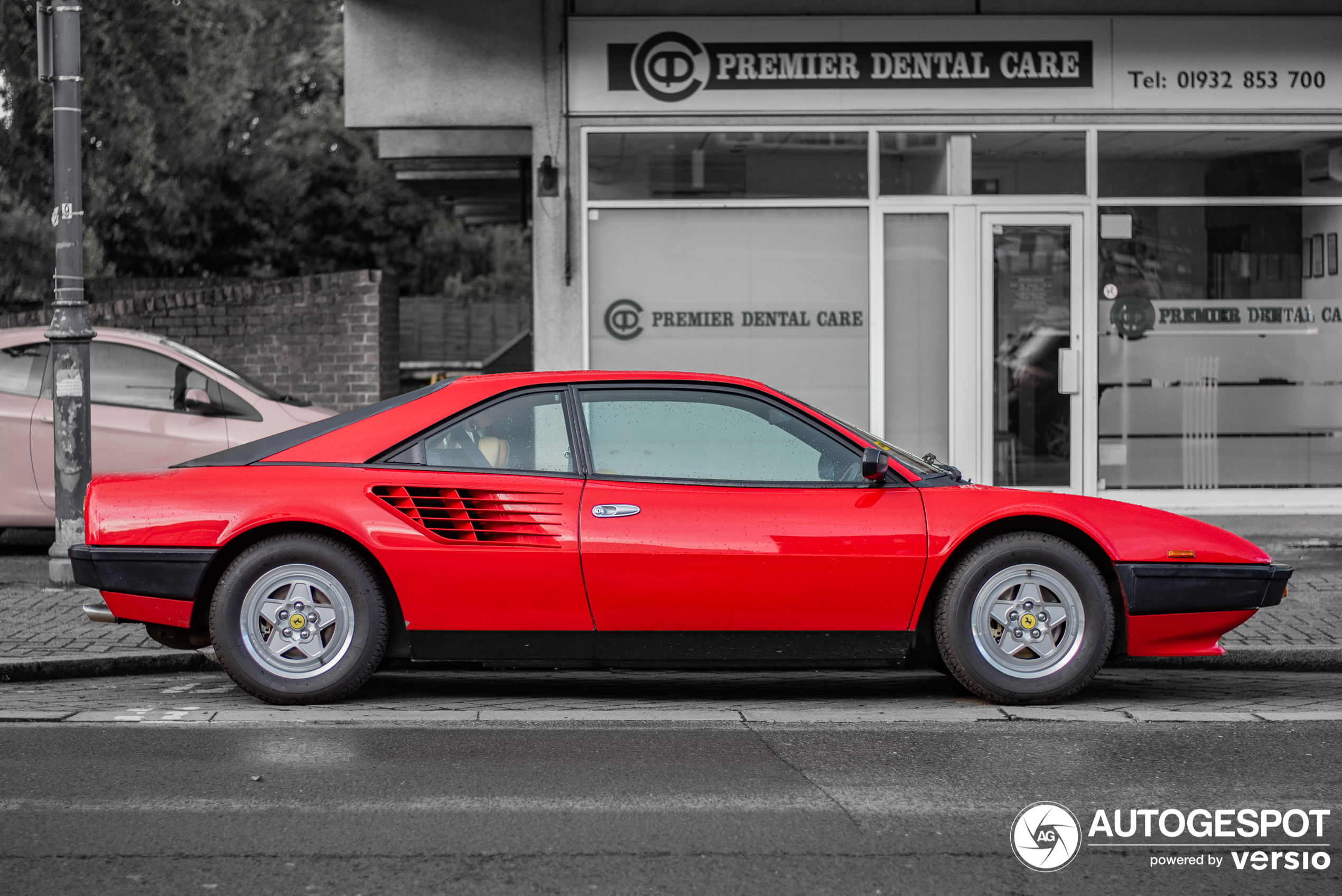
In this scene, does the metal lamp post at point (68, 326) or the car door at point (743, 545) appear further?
the metal lamp post at point (68, 326)

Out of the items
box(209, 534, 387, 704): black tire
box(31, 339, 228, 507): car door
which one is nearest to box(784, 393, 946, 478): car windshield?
box(209, 534, 387, 704): black tire

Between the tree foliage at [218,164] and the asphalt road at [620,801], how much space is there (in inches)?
458

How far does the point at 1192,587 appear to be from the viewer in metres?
5.70

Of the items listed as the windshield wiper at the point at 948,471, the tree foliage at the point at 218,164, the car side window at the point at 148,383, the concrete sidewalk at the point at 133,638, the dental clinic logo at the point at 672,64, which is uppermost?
the tree foliage at the point at 218,164

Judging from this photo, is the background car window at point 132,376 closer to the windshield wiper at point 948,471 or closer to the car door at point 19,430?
the car door at point 19,430

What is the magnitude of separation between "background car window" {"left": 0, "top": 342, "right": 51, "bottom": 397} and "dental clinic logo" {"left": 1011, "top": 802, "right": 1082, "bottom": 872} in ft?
26.0

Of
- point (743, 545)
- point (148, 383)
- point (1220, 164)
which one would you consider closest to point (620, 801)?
point (743, 545)

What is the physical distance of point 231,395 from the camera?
32.9ft

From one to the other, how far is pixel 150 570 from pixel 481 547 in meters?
1.29

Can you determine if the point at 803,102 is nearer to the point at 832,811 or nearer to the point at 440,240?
the point at 832,811

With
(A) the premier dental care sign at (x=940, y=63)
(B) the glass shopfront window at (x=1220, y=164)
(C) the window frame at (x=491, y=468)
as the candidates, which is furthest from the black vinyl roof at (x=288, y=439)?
(B) the glass shopfront window at (x=1220, y=164)

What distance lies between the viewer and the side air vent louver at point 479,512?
221 inches

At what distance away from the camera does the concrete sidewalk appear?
259 inches

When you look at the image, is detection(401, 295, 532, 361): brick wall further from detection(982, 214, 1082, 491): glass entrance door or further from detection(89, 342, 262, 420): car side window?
detection(89, 342, 262, 420): car side window
